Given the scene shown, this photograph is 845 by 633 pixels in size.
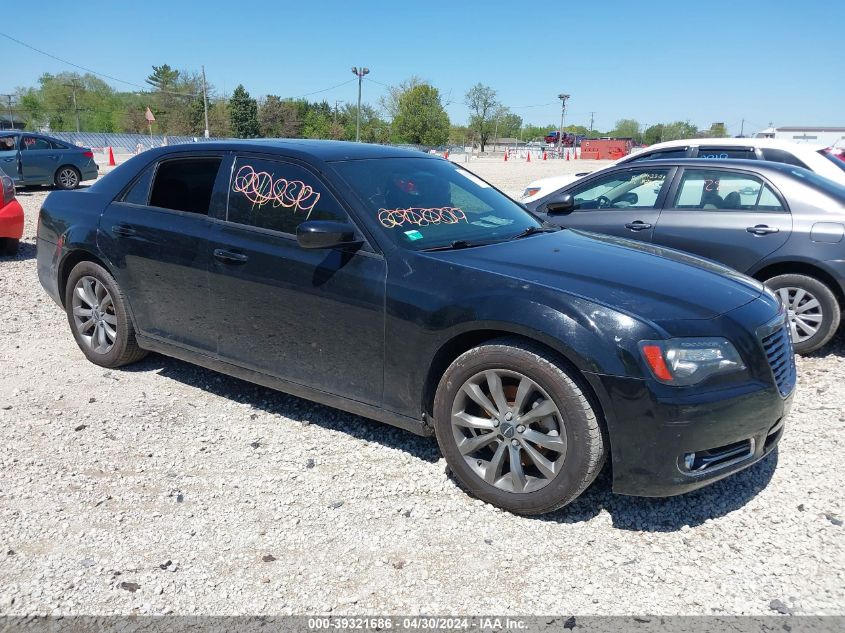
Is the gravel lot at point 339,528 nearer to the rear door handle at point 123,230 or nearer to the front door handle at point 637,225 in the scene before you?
the rear door handle at point 123,230

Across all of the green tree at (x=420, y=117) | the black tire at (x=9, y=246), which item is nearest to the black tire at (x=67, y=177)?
the black tire at (x=9, y=246)

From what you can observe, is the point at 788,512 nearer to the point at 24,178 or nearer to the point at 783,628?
the point at 783,628

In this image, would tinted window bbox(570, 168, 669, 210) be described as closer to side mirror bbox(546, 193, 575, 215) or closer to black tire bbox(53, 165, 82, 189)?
side mirror bbox(546, 193, 575, 215)

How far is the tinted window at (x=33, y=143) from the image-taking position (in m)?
16.3

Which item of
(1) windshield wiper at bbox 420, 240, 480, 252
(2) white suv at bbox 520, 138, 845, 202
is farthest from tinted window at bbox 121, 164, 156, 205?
(2) white suv at bbox 520, 138, 845, 202

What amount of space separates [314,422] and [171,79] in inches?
3959

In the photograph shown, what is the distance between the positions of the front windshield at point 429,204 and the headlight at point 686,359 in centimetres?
125

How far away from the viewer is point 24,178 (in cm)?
1634

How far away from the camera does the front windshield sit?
371cm

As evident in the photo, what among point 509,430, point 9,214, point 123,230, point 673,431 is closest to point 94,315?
point 123,230

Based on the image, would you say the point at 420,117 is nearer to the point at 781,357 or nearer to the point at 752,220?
the point at 752,220

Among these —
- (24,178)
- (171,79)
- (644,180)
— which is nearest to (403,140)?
(171,79)

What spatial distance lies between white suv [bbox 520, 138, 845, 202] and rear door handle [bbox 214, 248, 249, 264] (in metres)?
5.10

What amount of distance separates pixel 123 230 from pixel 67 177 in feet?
48.1
